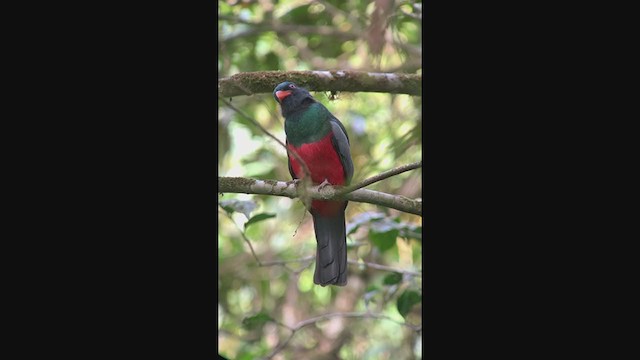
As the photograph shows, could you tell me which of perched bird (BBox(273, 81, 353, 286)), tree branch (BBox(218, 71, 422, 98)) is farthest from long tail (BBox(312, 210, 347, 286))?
tree branch (BBox(218, 71, 422, 98))

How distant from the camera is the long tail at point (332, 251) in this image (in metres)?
3.04

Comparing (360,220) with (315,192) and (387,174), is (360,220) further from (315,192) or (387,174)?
(387,174)

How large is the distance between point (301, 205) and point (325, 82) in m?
0.59

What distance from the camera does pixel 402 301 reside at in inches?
132

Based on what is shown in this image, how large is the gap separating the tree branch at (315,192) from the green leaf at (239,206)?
11.5 inches

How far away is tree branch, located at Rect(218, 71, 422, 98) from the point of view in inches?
123

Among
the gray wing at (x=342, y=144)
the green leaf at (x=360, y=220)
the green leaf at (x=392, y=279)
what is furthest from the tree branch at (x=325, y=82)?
the green leaf at (x=392, y=279)

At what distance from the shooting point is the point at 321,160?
3.06 metres

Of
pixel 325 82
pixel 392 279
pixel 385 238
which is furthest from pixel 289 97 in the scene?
pixel 392 279
